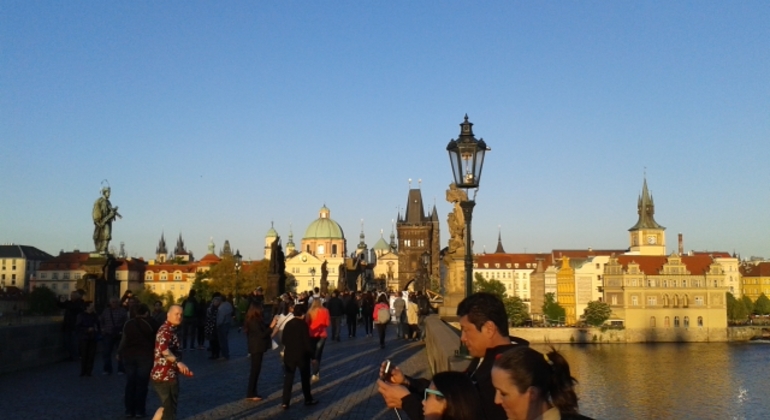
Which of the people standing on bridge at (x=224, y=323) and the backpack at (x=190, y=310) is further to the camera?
the backpack at (x=190, y=310)

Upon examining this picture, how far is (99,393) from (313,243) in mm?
144488

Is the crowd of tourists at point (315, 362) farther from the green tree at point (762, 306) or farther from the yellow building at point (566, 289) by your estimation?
the green tree at point (762, 306)

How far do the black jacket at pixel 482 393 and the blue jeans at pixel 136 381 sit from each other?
6.73 m

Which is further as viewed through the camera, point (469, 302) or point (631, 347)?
point (631, 347)

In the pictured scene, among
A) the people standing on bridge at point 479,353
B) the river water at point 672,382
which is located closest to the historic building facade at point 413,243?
the river water at point 672,382

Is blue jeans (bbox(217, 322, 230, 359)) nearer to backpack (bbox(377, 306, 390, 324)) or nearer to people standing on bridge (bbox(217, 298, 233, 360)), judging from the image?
people standing on bridge (bbox(217, 298, 233, 360))

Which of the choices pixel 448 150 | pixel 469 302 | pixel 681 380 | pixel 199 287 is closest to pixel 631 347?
pixel 681 380

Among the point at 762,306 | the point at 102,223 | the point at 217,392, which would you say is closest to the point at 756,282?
the point at 762,306

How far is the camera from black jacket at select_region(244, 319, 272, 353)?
11609 millimetres

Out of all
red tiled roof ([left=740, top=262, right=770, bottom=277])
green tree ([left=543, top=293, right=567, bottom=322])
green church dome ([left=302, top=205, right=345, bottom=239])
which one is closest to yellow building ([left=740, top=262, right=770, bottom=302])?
red tiled roof ([left=740, top=262, right=770, bottom=277])

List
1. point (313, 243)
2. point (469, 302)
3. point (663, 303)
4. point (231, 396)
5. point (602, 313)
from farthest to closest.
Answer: point (313, 243), point (663, 303), point (602, 313), point (231, 396), point (469, 302)

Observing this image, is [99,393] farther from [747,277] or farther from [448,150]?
[747,277]

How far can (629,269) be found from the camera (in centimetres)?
10406

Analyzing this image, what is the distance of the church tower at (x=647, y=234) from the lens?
450ft
